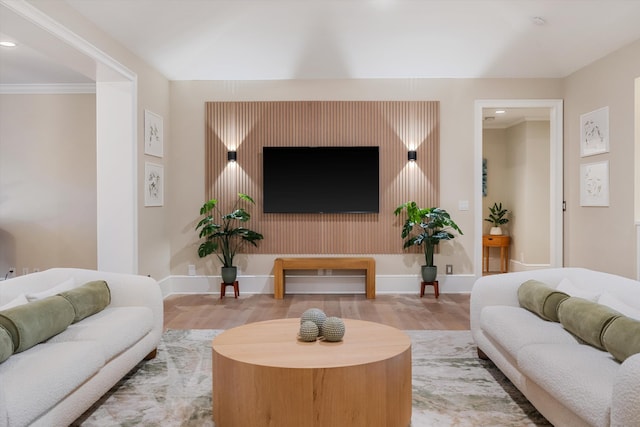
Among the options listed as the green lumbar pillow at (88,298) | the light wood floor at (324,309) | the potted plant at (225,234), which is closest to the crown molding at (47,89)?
the potted plant at (225,234)

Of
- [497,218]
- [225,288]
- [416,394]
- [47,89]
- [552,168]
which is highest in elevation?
[47,89]

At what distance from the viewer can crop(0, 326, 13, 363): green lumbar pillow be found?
1943mm

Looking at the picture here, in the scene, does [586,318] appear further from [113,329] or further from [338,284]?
[338,284]

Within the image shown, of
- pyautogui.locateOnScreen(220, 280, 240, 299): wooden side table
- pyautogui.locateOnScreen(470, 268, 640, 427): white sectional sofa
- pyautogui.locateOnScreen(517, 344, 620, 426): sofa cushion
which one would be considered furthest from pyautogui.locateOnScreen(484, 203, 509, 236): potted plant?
pyautogui.locateOnScreen(517, 344, 620, 426): sofa cushion

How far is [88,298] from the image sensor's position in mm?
2814

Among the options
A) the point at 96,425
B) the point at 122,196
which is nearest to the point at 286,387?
the point at 96,425

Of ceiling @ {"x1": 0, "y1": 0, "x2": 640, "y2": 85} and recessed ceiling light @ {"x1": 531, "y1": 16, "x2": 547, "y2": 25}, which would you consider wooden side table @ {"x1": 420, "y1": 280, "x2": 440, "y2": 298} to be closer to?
ceiling @ {"x1": 0, "y1": 0, "x2": 640, "y2": 85}

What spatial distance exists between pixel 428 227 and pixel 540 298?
2.69 m

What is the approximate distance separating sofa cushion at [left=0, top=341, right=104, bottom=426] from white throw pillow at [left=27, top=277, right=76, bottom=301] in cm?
49

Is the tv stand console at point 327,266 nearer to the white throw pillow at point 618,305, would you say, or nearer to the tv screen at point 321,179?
the tv screen at point 321,179

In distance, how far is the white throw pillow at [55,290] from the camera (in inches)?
Answer: 106

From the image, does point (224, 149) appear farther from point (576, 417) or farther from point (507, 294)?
point (576, 417)

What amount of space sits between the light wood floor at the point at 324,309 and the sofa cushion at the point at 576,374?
1.92m

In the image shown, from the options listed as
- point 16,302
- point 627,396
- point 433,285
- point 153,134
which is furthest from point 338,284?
point 627,396
